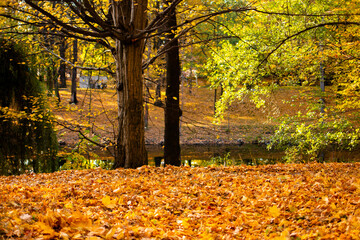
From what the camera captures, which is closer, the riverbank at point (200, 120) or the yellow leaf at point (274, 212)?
the yellow leaf at point (274, 212)

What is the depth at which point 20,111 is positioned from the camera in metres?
7.75

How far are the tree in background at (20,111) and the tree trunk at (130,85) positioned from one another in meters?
2.52

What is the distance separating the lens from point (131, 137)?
242 inches

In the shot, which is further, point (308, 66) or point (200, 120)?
point (200, 120)

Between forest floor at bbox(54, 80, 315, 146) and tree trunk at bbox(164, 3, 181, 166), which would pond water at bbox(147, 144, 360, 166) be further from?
tree trunk at bbox(164, 3, 181, 166)

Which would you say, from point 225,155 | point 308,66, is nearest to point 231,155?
point 225,155

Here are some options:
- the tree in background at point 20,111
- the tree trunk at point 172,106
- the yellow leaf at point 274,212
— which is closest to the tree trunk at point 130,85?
the tree trunk at point 172,106

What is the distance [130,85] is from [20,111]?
3357 millimetres

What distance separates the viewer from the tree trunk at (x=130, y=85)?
603 cm

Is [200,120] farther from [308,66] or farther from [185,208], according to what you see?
[185,208]

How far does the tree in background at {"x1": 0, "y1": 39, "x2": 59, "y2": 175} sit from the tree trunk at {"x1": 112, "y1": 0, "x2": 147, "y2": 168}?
2523 millimetres

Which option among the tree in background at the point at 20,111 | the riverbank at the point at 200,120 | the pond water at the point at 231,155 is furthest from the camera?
the riverbank at the point at 200,120

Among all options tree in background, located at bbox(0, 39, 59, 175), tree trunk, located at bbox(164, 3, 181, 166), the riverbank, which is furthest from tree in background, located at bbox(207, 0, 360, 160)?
tree in background, located at bbox(0, 39, 59, 175)

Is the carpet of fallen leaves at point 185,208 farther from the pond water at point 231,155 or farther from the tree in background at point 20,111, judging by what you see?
the pond water at point 231,155
